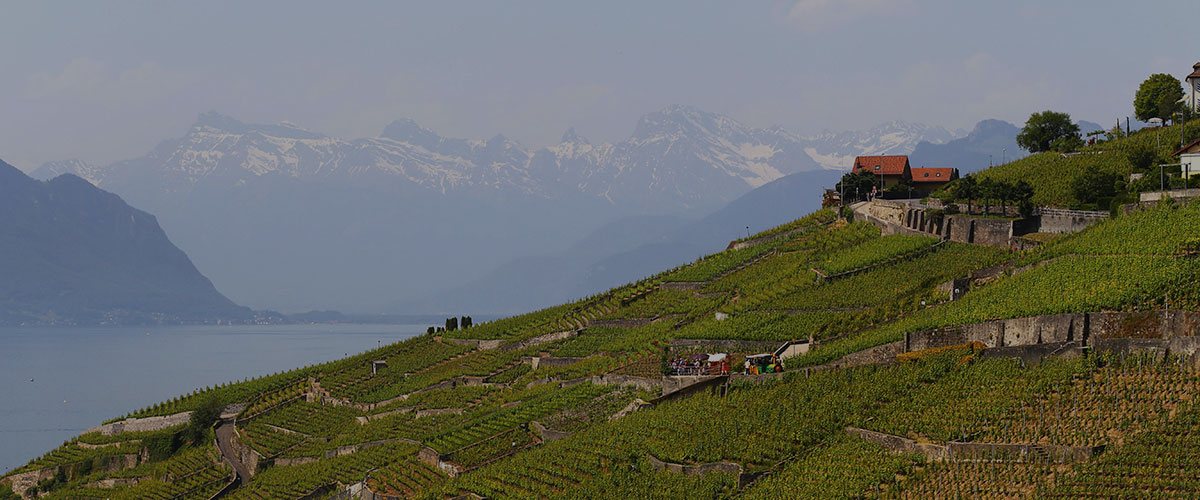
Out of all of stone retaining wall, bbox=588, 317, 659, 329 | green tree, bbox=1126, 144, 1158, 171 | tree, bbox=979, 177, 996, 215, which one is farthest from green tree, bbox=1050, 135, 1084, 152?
stone retaining wall, bbox=588, 317, 659, 329

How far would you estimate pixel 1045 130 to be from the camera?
348 feet

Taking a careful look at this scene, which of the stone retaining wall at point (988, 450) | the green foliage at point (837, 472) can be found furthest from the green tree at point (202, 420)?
the stone retaining wall at point (988, 450)

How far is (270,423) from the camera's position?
91750 mm

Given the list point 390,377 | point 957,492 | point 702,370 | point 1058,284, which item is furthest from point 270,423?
point 957,492

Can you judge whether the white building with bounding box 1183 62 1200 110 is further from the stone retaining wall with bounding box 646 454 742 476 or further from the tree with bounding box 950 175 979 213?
the stone retaining wall with bounding box 646 454 742 476

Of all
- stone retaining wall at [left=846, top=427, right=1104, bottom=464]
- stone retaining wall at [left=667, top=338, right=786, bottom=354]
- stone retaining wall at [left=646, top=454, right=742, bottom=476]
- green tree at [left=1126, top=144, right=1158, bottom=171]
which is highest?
green tree at [left=1126, top=144, right=1158, bottom=171]

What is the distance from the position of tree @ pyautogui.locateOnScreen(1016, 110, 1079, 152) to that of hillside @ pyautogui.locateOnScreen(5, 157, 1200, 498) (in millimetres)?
17493

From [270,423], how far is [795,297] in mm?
34000

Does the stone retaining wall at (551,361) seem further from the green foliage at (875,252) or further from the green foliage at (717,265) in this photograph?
the green foliage at (875,252)

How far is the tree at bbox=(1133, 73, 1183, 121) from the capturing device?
9612cm

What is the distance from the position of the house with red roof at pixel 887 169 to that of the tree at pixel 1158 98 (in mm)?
15767

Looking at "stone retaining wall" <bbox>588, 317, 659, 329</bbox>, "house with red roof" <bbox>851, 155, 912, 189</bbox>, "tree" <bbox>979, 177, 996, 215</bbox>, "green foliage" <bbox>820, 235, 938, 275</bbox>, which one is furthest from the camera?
"house with red roof" <bbox>851, 155, 912, 189</bbox>

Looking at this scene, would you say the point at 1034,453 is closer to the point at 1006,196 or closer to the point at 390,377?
the point at 1006,196

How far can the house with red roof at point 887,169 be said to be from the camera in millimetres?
105125
